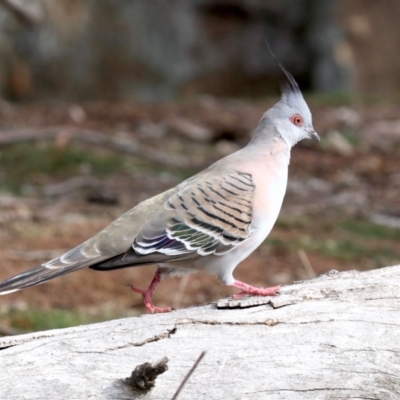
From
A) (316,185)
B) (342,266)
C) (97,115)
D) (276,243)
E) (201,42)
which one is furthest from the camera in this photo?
(201,42)

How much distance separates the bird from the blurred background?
1.75m

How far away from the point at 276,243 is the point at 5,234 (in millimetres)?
2442

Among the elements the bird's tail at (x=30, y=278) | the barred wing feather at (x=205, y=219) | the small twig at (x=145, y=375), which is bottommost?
the small twig at (x=145, y=375)

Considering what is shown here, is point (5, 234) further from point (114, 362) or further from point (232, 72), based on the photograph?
point (232, 72)

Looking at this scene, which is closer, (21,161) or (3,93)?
(21,161)

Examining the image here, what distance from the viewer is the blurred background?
22.5ft

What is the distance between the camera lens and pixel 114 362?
2.96 meters

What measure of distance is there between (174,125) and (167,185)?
3.51 m

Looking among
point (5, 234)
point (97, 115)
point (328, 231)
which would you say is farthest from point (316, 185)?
point (97, 115)

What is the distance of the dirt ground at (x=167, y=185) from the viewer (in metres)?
6.65

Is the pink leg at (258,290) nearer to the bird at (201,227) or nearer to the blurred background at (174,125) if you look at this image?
the bird at (201,227)

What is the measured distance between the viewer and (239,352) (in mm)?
3020

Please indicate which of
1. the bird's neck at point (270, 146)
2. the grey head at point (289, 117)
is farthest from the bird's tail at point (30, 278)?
the grey head at point (289, 117)

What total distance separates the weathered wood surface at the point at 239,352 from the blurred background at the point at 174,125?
212 cm
